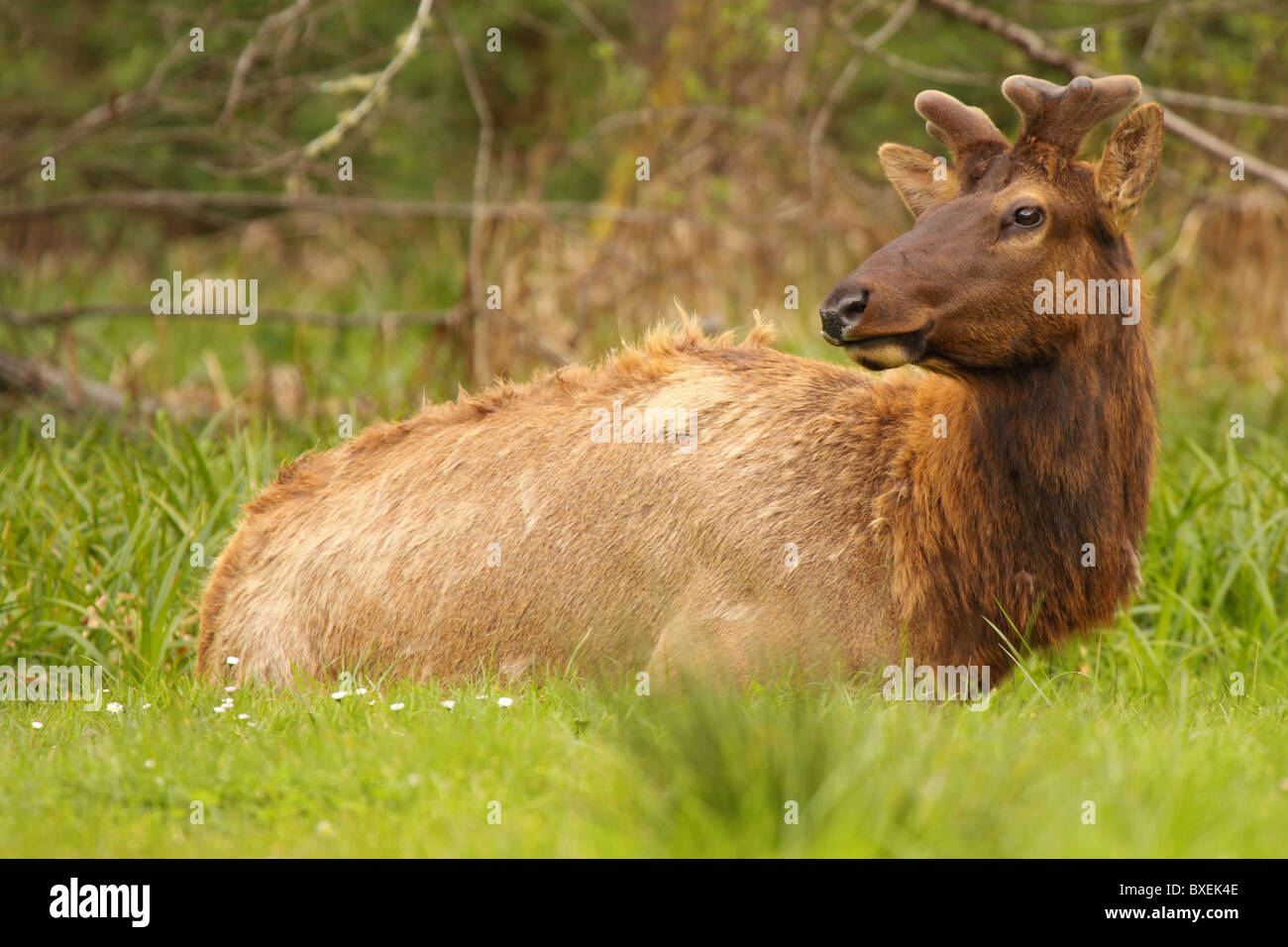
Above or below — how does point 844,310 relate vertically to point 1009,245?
below

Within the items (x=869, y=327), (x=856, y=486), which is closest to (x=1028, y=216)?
(x=869, y=327)

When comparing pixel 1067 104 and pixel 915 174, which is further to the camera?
pixel 915 174

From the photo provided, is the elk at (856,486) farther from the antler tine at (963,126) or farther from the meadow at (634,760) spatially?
the meadow at (634,760)

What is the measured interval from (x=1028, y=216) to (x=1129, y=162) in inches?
16.8

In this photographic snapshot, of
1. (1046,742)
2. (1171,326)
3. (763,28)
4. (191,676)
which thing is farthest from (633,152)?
(1046,742)

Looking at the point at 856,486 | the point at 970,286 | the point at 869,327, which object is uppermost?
the point at 970,286

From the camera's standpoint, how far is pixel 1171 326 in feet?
34.9

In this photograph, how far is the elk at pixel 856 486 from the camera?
16.0 ft

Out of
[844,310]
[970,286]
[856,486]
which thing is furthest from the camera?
[856,486]

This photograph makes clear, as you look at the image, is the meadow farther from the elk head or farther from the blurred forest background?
the blurred forest background

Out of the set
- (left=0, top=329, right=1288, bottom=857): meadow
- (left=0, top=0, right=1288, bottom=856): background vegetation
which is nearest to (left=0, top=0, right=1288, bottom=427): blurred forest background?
(left=0, top=0, right=1288, bottom=856): background vegetation

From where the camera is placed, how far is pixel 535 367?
946 cm

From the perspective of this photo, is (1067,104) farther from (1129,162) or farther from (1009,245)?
(1009,245)

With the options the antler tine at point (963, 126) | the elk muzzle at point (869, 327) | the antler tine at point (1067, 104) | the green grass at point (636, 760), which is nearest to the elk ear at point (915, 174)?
the antler tine at point (963, 126)
